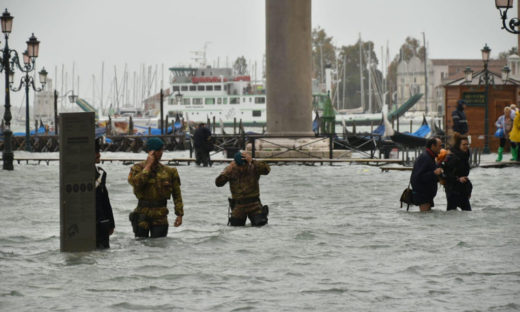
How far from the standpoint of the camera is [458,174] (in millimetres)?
14812

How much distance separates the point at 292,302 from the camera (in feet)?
27.3

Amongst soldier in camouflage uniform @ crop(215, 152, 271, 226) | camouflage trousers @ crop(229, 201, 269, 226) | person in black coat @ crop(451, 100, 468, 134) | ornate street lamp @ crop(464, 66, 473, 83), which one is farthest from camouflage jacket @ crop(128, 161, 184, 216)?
ornate street lamp @ crop(464, 66, 473, 83)

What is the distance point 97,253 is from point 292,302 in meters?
3.55

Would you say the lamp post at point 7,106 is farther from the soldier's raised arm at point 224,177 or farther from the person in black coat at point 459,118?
the soldier's raised arm at point 224,177

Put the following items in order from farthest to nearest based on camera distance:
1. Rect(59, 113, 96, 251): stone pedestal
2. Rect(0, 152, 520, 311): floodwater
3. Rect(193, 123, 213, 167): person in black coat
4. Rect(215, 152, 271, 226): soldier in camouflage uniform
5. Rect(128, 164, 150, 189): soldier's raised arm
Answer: Rect(193, 123, 213, 167): person in black coat
Rect(215, 152, 271, 226): soldier in camouflage uniform
Rect(128, 164, 150, 189): soldier's raised arm
Rect(59, 113, 96, 251): stone pedestal
Rect(0, 152, 520, 311): floodwater

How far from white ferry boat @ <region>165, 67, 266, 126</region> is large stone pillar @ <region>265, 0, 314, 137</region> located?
221 feet

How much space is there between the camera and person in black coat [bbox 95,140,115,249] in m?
11.3

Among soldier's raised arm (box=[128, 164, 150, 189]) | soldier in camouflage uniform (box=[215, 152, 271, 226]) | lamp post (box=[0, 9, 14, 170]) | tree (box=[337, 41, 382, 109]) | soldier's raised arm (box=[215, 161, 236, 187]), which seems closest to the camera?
soldier's raised arm (box=[128, 164, 150, 189])

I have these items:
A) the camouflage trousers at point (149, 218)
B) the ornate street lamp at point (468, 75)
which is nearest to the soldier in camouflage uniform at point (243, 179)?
the camouflage trousers at point (149, 218)

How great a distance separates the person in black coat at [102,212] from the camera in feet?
36.9

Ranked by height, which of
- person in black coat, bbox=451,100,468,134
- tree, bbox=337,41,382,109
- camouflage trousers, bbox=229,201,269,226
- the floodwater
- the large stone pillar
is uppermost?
tree, bbox=337,41,382,109

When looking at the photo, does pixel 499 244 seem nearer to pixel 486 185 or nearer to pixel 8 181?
pixel 486 185

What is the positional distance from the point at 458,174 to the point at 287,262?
15.8 ft

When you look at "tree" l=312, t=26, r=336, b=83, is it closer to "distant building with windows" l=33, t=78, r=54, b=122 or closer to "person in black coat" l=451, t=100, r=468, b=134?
"distant building with windows" l=33, t=78, r=54, b=122
